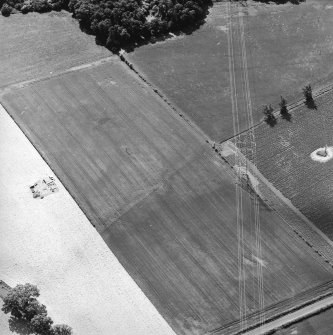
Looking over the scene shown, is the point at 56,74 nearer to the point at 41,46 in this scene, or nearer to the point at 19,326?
the point at 41,46

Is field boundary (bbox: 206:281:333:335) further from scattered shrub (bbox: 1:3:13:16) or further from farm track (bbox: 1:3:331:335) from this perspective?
scattered shrub (bbox: 1:3:13:16)

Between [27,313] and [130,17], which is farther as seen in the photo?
[130,17]

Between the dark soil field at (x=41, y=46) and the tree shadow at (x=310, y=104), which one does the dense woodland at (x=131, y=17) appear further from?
the tree shadow at (x=310, y=104)

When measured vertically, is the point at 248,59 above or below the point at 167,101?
above

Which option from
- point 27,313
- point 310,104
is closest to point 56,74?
point 310,104

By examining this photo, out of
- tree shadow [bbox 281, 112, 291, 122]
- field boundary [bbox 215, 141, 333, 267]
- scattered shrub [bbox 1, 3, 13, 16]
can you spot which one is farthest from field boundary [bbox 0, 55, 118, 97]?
tree shadow [bbox 281, 112, 291, 122]

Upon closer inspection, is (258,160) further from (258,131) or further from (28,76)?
(28,76)
